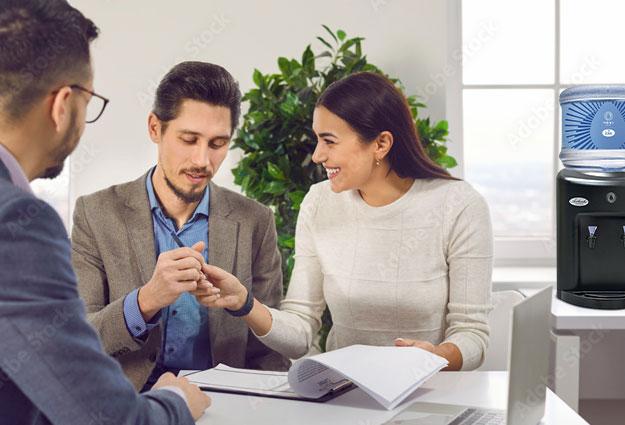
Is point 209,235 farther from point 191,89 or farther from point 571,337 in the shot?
point 571,337

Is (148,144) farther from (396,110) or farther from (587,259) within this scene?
(587,259)

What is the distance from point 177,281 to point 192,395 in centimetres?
41

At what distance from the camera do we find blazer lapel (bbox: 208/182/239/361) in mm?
2135

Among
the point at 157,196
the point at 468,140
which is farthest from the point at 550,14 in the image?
the point at 157,196

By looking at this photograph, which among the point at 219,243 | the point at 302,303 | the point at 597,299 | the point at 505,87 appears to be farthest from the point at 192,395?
the point at 505,87

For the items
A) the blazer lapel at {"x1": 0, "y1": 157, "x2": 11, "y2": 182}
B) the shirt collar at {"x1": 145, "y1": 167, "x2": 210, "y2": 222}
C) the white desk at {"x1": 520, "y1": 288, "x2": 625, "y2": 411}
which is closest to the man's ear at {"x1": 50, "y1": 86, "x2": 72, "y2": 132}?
the blazer lapel at {"x1": 0, "y1": 157, "x2": 11, "y2": 182}

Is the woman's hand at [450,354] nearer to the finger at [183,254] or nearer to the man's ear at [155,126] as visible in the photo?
the finger at [183,254]

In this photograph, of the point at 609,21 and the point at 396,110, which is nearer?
the point at 396,110

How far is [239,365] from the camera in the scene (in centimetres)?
218

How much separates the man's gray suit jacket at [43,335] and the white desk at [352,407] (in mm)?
463

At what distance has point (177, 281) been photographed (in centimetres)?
180

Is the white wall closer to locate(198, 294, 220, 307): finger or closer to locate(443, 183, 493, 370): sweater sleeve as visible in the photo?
locate(443, 183, 493, 370): sweater sleeve

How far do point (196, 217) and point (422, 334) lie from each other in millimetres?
721

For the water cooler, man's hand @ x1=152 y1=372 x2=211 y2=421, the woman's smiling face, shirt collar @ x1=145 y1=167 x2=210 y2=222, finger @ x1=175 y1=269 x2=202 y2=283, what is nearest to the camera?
man's hand @ x1=152 y1=372 x2=211 y2=421
